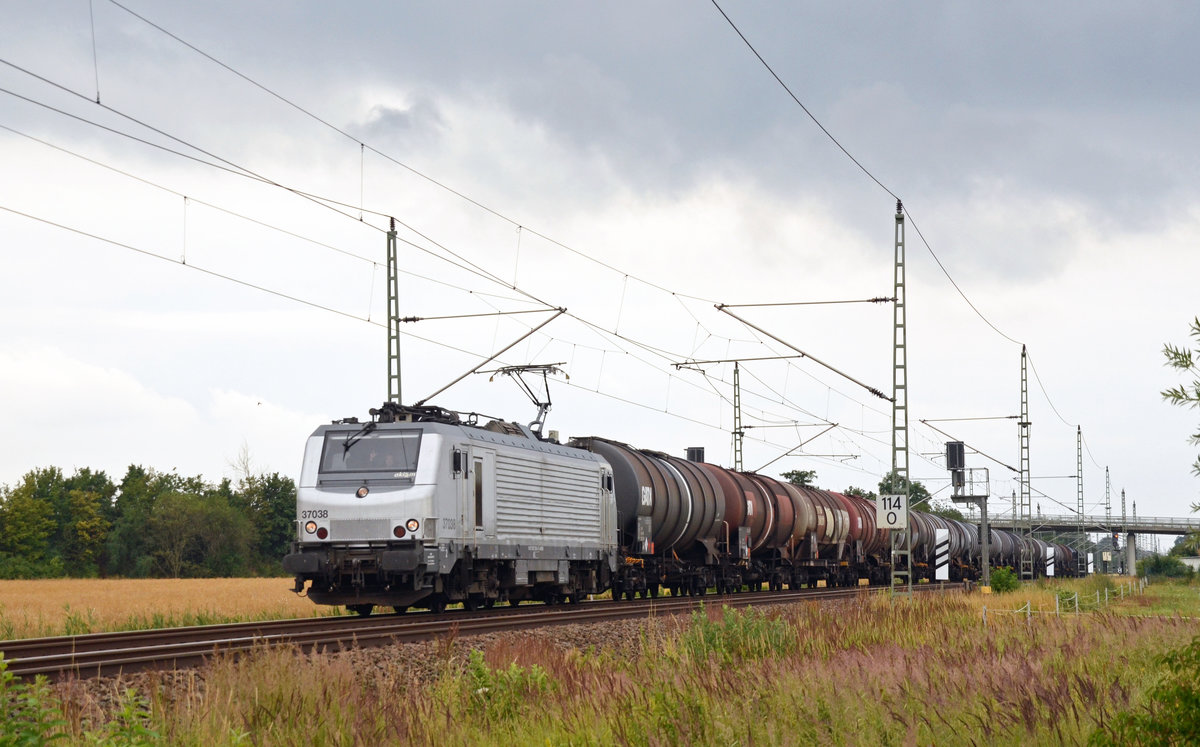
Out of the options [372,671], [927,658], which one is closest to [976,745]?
[927,658]

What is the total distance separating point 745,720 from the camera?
8031 millimetres

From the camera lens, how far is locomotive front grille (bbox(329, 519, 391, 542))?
69.7ft

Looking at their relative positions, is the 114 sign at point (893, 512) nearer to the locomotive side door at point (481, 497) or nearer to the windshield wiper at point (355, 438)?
the locomotive side door at point (481, 497)

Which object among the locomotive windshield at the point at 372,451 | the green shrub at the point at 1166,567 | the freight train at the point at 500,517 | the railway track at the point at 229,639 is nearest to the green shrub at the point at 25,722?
the railway track at the point at 229,639

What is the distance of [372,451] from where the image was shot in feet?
72.8

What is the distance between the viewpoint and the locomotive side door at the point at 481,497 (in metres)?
22.7

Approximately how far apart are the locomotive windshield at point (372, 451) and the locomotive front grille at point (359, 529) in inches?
38.6

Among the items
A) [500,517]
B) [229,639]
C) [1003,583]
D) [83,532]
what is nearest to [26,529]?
[83,532]

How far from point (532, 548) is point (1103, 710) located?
17537 mm

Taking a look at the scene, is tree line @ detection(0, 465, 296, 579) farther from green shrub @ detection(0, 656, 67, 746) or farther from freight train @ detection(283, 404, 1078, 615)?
green shrub @ detection(0, 656, 67, 746)

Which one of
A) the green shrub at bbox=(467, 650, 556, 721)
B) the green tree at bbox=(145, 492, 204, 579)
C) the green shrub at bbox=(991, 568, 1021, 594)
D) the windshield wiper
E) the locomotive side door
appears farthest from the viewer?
the green tree at bbox=(145, 492, 204, 579)

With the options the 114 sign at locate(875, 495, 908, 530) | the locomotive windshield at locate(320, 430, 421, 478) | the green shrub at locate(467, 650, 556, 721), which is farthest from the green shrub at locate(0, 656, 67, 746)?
the 114 sign at locate(875, 495, 908, 530)

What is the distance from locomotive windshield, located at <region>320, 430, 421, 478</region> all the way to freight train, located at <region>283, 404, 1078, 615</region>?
24mm

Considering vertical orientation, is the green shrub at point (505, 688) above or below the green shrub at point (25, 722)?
below
